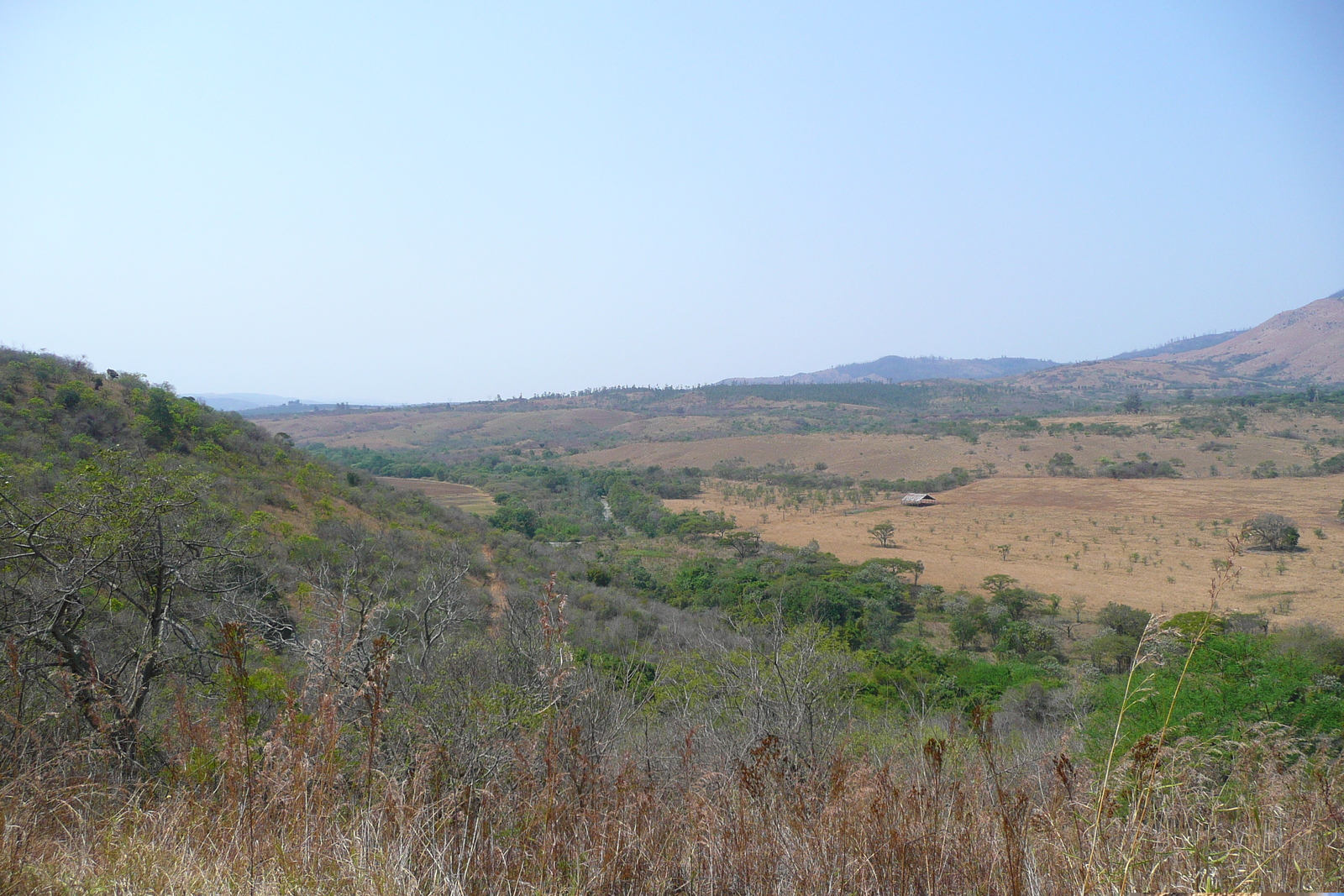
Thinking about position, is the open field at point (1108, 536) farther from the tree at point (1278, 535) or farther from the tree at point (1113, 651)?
the tree at point (1113, 651)

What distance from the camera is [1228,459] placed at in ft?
176

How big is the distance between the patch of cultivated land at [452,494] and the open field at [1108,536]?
54.5 feet

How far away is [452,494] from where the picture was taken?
5288cm

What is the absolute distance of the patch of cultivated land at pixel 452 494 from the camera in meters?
45.3

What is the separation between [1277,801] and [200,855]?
15.5 feet

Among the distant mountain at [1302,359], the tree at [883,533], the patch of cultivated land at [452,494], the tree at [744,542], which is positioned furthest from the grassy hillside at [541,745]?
the distant mountain at [1302,359]

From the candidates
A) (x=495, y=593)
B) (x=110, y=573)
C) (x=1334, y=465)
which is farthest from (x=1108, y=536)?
(x=110, y=573)

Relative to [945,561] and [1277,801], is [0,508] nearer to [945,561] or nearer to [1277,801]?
[1277,801]

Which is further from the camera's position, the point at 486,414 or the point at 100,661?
the point at 486,414

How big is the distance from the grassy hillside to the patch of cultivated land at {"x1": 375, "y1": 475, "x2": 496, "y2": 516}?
2607cm

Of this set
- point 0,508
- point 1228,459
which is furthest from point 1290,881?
point 1228,459

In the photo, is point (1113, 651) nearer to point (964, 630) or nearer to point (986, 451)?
point (964, 630)

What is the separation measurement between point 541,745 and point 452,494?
52206 mm

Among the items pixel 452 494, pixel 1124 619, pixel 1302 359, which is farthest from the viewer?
pixel 1302 359
